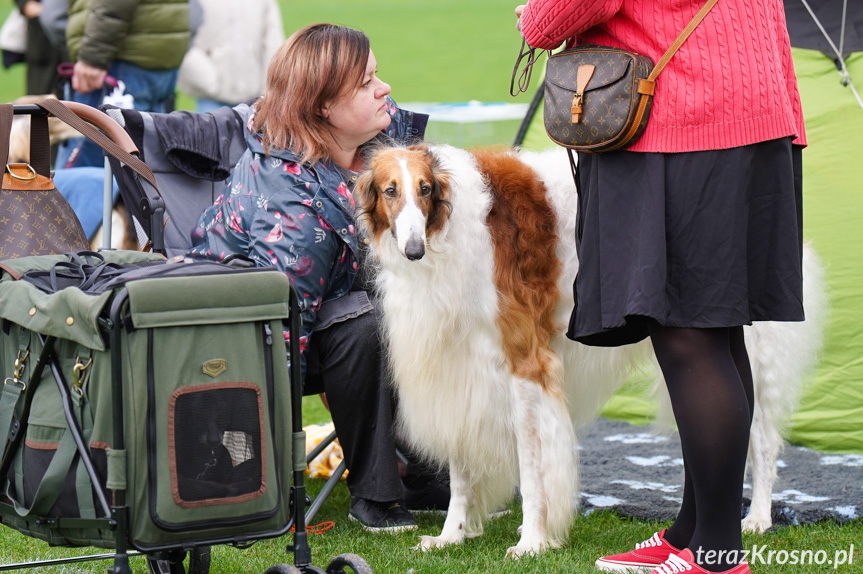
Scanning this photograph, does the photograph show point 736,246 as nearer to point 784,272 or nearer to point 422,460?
point 784,272

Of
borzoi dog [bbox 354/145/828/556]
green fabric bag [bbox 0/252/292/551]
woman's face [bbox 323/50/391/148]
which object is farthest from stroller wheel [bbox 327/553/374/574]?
woman's face [bbox 323/50/391/148]

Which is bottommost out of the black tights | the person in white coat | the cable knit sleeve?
the black tights

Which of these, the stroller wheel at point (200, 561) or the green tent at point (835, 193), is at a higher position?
the green tent at point (835, 193)

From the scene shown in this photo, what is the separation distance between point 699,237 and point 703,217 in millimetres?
43

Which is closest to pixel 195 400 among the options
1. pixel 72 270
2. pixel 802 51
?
pixel 72 270

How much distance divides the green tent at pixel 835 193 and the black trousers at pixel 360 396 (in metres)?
1.24

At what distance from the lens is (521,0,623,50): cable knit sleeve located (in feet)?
7.24

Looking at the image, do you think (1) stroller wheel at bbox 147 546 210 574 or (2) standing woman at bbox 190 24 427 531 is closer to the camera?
(1) stroller wheel at bbox 147 546 210 574

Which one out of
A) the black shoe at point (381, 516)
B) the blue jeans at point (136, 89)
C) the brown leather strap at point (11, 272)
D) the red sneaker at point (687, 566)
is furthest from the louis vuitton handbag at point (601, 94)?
the blue jeans at point (136, 89)

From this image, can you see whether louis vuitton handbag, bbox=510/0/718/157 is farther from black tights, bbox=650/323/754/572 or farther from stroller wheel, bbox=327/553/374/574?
stroller wheel, bbox=327/553/374/574

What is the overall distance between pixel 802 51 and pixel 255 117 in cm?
221

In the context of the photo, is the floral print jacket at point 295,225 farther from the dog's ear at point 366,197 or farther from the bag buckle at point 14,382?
the bag buckle at point 14,382

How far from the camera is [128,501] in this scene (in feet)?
6.54

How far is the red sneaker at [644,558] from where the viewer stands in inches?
103
